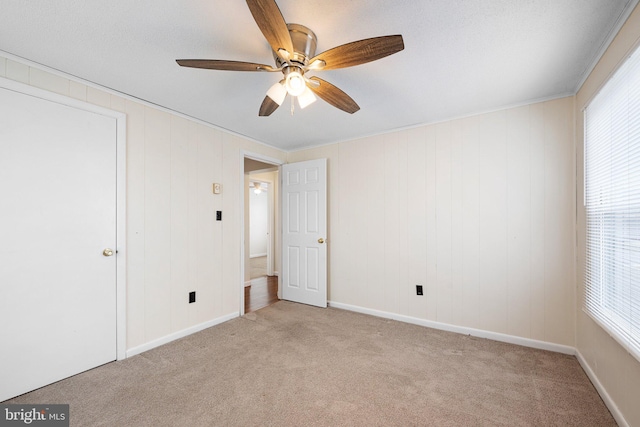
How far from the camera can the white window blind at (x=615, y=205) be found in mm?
1507

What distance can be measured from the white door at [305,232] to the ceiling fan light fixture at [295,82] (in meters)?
2.16

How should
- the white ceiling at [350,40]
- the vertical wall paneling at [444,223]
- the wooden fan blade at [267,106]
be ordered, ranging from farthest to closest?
the vertical wall paneling at [444,223] → the wooden fan blade at [267,106] → the white ceiling at [350,40]

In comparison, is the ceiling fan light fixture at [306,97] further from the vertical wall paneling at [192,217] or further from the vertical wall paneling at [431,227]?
the vertical wall paneling at [431,227]

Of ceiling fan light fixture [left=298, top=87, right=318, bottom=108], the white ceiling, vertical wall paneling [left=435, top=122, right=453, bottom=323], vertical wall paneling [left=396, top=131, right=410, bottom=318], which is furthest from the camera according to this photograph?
vertical wall paneling [left=396, top=131, right=410, bottom=318]

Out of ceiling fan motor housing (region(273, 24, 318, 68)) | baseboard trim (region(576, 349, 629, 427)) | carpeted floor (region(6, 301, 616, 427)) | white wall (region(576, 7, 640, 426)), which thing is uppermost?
ceiling fan motor housing (region(273, 24, 318, 68))

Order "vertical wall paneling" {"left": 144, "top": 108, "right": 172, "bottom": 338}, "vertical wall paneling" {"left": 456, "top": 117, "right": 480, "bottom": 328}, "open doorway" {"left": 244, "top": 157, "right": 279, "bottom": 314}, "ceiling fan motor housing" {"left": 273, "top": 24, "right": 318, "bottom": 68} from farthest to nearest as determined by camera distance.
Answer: "open doorway" {"left": 244, "top": 157, "right": 279, "bottom": 314} < "vertical wall paneling" {"left": 456, "top": 117, "right": 480, "bottom": 328} < "vertical wall paneling" {"left": 144, "top": 108, "right": 172, "bottom": 338} < "ceiling fan motor housing" {"left": 273, "top": 24, "right": 318, "bottom": 68}

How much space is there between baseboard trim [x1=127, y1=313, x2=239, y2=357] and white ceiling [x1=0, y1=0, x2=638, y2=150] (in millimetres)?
2285

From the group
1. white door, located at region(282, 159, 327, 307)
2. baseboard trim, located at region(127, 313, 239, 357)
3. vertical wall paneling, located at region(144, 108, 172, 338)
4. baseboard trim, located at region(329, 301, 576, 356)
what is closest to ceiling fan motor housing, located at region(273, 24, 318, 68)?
vertical wall paneling, located at region(144, 108, 172, 338)

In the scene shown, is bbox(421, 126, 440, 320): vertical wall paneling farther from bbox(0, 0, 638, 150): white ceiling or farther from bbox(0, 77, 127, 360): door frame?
bbox(0, 77, 127, 360): door frame

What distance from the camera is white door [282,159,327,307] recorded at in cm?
382

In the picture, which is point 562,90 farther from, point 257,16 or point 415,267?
point 257,16

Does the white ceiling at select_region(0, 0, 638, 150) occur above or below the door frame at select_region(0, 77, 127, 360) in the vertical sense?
above

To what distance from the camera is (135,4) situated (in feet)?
4.65

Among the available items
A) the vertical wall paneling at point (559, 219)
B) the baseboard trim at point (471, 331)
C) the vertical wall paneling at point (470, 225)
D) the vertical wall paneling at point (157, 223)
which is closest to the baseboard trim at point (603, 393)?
the baseboard trim at point (471, 331)
